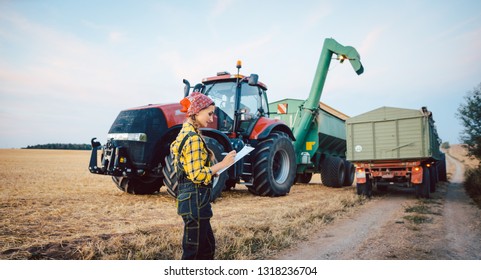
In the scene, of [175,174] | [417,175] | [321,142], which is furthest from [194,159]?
[321,142]

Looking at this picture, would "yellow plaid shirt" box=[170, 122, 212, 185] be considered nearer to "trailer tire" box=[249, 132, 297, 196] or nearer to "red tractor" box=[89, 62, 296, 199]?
"red tractor" box=[89, 62, 296, 199]

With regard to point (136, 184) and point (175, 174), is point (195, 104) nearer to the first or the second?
point (175, 174)

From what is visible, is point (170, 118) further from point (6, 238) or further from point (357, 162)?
point (357, 162)

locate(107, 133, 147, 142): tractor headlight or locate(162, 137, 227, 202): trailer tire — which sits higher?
locate(107, 133, 147, 142): tractor headlight

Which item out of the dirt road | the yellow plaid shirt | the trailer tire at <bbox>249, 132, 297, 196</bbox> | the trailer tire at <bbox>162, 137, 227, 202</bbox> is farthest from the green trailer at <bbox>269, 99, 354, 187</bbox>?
the yellow plaid shirt

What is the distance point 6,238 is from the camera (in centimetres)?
333

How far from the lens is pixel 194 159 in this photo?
204 centimetres

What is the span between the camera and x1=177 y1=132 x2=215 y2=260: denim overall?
2.08m

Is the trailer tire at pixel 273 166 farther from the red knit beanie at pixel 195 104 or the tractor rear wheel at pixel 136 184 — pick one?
the red knit beanie at pixel 195 104

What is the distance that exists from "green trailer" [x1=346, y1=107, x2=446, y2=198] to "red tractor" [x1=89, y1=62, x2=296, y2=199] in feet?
6.06

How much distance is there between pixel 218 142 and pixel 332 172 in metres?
6.15

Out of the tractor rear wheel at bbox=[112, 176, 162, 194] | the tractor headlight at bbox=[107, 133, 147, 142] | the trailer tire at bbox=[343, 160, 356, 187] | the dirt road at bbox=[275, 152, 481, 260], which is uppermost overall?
the tractor headlight at bbox=[107, 133, 147, 142]

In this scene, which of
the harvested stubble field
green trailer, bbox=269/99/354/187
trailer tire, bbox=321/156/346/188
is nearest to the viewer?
the harvested stubble field

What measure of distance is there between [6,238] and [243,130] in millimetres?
4826
